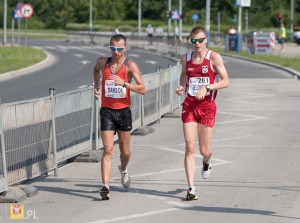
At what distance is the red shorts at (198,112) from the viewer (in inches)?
470

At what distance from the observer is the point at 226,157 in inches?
619

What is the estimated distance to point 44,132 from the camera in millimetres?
13484

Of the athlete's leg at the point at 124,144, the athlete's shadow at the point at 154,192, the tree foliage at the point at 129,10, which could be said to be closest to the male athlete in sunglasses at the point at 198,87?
the athlete's shadow at the point at 154,192

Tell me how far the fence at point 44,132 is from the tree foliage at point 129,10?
109476mm

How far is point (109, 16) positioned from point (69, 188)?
126373 mm

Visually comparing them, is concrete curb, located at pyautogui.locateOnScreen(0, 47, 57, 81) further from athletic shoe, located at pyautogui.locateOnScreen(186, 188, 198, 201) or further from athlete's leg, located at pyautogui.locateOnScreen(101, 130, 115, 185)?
athletic shoe, located at pyautogui.locateOnScreen(186, 188, 198, 201)

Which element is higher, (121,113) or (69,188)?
(121,113)

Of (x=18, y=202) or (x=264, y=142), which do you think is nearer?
(x=18, y=202)

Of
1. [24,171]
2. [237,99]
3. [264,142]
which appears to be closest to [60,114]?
[24,171]

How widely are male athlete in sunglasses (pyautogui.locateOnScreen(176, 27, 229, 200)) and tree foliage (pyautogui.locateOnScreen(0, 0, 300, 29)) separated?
369 ft

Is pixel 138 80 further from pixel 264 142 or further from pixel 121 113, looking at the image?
pixel 264 142

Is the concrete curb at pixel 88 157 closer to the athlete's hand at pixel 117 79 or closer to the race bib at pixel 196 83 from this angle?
the athlete's hand at pixel 117 79

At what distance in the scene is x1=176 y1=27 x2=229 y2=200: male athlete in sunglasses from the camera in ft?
38.6

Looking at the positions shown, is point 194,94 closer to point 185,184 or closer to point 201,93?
point 201,93
